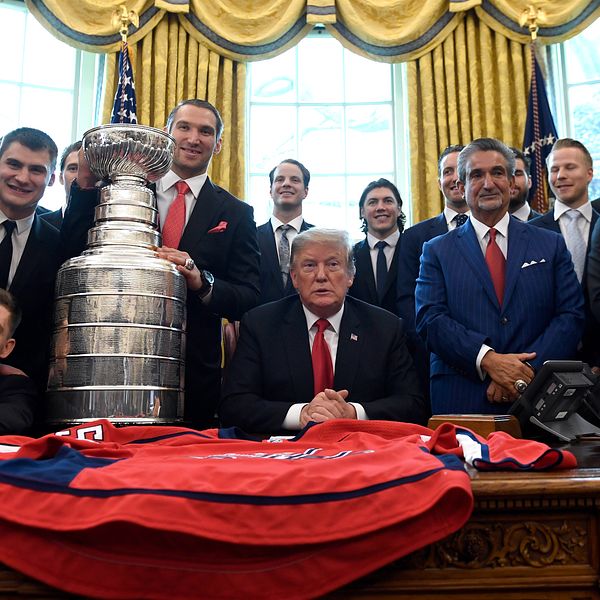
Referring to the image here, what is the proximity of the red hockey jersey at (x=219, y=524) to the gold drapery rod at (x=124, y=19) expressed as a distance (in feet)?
14.8

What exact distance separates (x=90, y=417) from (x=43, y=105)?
427cm

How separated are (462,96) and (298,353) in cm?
363

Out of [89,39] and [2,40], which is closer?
[89,39]

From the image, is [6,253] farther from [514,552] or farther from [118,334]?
[514,552]

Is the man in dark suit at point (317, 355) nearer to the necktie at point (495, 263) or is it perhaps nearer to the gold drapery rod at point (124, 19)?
the necktie at point (495, 263)

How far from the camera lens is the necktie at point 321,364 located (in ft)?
7.32

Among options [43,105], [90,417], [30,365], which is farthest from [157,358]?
[43,105]

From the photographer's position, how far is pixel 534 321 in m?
2.50

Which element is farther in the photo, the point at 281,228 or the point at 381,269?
the point at 281,228

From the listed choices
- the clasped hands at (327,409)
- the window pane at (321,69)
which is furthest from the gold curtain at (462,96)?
the clasped hands at (327,409)

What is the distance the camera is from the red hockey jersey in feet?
2.98

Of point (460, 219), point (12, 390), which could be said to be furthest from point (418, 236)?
point (12, 390)

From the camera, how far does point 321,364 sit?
227 cm

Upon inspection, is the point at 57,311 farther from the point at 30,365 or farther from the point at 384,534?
the point at 384,534
